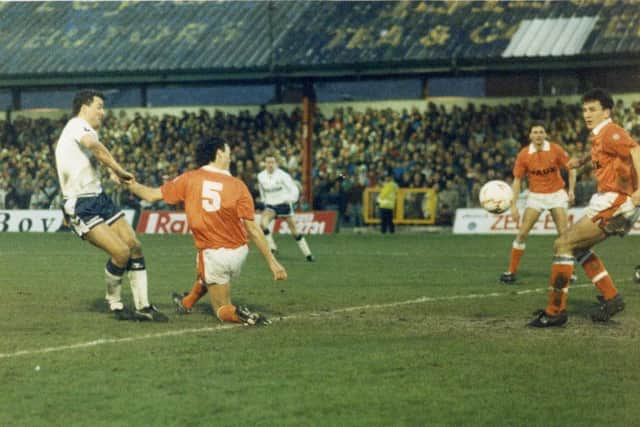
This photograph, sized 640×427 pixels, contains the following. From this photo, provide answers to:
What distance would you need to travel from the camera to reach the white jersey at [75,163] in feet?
38.8

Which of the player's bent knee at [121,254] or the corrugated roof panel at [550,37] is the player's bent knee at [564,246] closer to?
the player's bent knee at [121,254]

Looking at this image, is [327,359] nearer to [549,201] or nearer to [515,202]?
[515,202]

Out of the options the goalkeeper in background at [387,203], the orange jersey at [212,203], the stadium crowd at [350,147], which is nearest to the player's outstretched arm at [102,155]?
the orange jersey at [212,203]

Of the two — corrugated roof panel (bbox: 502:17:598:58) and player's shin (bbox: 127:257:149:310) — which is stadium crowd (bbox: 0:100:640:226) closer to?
corrugated roof panel (bbox: 502:17:598:58)

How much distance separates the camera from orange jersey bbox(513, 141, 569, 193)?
1681cm

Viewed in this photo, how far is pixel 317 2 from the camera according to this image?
42.5 metres

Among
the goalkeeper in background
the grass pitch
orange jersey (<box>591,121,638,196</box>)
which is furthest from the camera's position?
the goalkeeper in background

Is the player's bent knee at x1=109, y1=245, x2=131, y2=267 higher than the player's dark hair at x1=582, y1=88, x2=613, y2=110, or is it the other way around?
the player's dark hair at x1=582, y1=88, x2=613, y2=110

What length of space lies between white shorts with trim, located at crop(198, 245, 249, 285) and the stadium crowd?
21869 mm

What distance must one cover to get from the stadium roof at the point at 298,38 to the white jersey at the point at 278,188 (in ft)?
46.9

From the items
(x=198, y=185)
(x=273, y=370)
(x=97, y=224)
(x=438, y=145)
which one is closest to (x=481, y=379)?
(x=273, y=370)

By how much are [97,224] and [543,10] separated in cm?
2856

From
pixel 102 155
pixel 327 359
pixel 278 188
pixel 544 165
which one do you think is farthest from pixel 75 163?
pixel 278 188

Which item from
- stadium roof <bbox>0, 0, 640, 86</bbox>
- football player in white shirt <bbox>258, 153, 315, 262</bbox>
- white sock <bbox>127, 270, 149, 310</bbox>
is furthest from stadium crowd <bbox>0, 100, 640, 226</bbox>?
white sock <bbox>127, 270, 149, 310</bbox>
